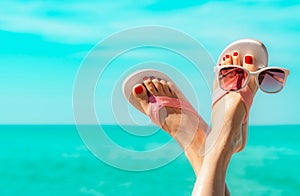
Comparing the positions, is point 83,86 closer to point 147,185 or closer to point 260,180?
point 147,185

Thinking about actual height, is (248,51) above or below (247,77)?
above

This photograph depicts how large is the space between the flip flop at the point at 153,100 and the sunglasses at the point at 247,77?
25 centimetres

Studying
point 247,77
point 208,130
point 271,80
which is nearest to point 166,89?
point 208,130

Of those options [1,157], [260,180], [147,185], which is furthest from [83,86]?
[1,157]

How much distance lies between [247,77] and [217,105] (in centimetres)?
19

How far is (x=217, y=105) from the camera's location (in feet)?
8.11

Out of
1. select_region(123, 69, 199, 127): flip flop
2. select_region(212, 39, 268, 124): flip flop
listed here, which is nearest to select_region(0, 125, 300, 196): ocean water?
select_region(123, 69, 199, 127): flip flop

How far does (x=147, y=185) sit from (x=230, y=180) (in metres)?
1.59

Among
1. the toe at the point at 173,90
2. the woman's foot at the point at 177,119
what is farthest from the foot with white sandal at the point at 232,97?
the toe at the point at 173,90

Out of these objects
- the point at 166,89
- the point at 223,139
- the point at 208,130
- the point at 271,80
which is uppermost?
the point at 166,89

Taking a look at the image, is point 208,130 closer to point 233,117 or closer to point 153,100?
point 233,117

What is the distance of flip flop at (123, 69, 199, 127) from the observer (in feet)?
8.53

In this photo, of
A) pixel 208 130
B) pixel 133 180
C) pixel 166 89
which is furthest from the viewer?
pixel 133 180

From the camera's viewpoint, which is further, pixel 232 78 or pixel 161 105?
pixel 161 105
